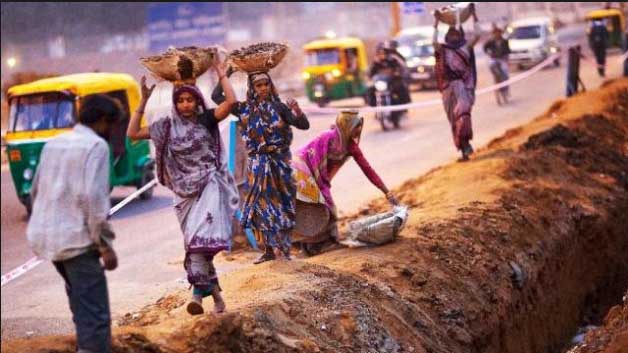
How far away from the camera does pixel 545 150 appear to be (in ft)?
49.7

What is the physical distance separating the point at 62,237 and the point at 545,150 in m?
10.6

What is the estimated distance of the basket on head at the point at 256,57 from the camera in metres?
8.57

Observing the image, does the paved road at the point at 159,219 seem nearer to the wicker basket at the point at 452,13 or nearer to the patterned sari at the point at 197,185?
the wicker basket at the point at 452,13

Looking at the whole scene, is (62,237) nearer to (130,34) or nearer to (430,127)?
(430,127)

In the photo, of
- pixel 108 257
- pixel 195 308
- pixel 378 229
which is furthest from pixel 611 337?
pixel 108 257

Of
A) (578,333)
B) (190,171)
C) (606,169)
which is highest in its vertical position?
(190,171)

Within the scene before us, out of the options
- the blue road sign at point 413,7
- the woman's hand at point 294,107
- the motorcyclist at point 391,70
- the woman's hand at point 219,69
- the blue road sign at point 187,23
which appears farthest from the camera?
the blue road sign at point 187,23

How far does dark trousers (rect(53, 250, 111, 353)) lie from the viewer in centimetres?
557

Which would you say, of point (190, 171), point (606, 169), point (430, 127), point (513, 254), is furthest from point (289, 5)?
point (190, 171)

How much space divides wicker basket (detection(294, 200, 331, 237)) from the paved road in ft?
3.49

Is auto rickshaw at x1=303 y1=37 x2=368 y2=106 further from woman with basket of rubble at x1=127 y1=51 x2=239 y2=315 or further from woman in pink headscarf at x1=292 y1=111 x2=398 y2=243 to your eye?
woman with basket of rubble at x1=127 y1=51 x2=239 y2=315

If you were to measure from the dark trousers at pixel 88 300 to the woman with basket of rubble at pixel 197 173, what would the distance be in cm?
131

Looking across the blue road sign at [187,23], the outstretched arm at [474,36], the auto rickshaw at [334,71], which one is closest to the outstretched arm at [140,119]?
the outstretched arm at [474,36]

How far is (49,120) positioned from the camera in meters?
16.2
